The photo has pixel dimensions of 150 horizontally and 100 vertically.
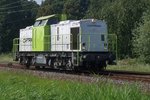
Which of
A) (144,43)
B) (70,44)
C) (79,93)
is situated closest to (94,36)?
(70,44)

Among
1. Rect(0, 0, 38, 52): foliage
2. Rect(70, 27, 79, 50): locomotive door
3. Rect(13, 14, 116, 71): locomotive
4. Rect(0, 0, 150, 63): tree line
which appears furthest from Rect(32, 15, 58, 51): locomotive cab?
Rect(0, 0, 38, 52): foliage

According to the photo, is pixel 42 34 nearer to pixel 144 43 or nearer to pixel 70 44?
pixel 70 44

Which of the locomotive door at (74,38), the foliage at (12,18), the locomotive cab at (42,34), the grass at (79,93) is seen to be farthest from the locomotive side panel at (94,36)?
the foliage at (12,18)

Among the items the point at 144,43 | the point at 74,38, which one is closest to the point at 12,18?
the point at 144,43

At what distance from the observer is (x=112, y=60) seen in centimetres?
2538

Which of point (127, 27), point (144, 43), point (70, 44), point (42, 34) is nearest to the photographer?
point (70, 44)

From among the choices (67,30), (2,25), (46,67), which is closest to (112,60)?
(67,30)

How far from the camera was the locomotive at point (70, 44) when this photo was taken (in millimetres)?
25281

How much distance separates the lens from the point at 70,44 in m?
26.2

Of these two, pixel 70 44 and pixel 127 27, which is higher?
pixel 127 27

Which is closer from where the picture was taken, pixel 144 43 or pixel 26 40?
pixel 26 40

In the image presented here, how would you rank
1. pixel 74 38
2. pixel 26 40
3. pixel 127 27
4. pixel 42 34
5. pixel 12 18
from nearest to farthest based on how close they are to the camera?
1. pixel 74 38
2. pixel 42 34
3. pixel 26 40
4. pixel 127 27
5. pixel 12 18

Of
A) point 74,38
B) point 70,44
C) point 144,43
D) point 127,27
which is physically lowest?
point 70,44

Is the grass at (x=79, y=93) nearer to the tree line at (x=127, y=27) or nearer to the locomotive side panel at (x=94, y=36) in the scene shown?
the locomotive side panel at (x=94, y=36)
